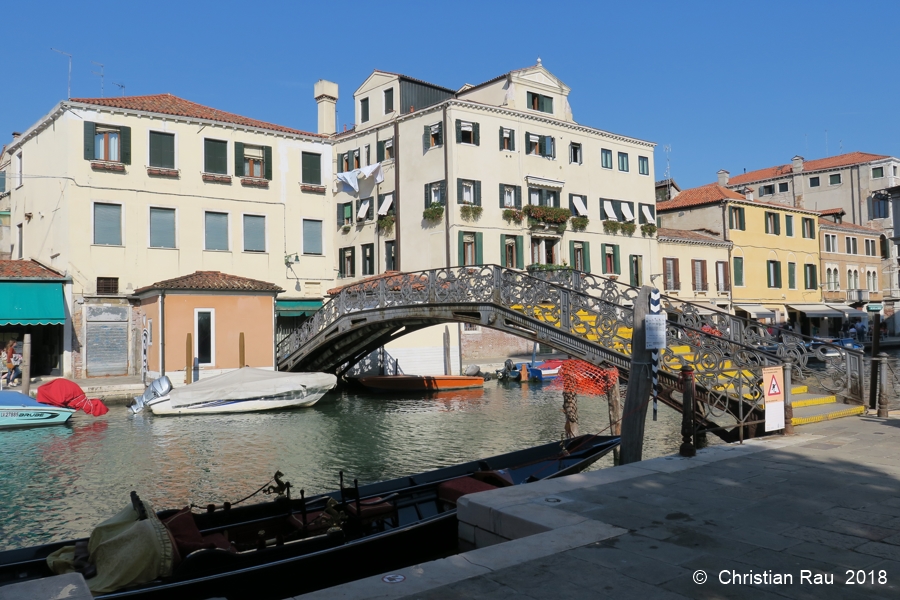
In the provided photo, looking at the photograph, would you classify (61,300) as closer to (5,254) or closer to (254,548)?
(5,254)

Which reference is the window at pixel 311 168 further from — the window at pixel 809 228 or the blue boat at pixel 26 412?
the window at pixel 809 228

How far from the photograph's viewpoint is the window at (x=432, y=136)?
29625 millimetres

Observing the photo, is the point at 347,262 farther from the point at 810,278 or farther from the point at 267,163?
the point at 810,278

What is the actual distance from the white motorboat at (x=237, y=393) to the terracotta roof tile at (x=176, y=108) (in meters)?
10.1

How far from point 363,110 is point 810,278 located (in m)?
29.2

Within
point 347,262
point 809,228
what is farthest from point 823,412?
point 809,228

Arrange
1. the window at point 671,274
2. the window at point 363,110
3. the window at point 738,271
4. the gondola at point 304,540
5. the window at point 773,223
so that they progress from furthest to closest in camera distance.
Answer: the window at point 773,223 < the window at point 738,271 < the window at point 671,274 < the window at point 363,110 < the gondola at point 304,540

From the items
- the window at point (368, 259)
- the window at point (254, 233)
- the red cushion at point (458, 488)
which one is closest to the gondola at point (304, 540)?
the red cushion at point (458, 488)

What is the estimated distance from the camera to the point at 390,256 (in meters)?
31.8

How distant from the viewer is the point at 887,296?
1959 inches

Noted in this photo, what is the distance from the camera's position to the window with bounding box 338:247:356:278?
33.7 meters

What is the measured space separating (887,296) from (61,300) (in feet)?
167

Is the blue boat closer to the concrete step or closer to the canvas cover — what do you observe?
the canvas cover

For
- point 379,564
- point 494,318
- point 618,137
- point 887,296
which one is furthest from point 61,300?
point 887,296
